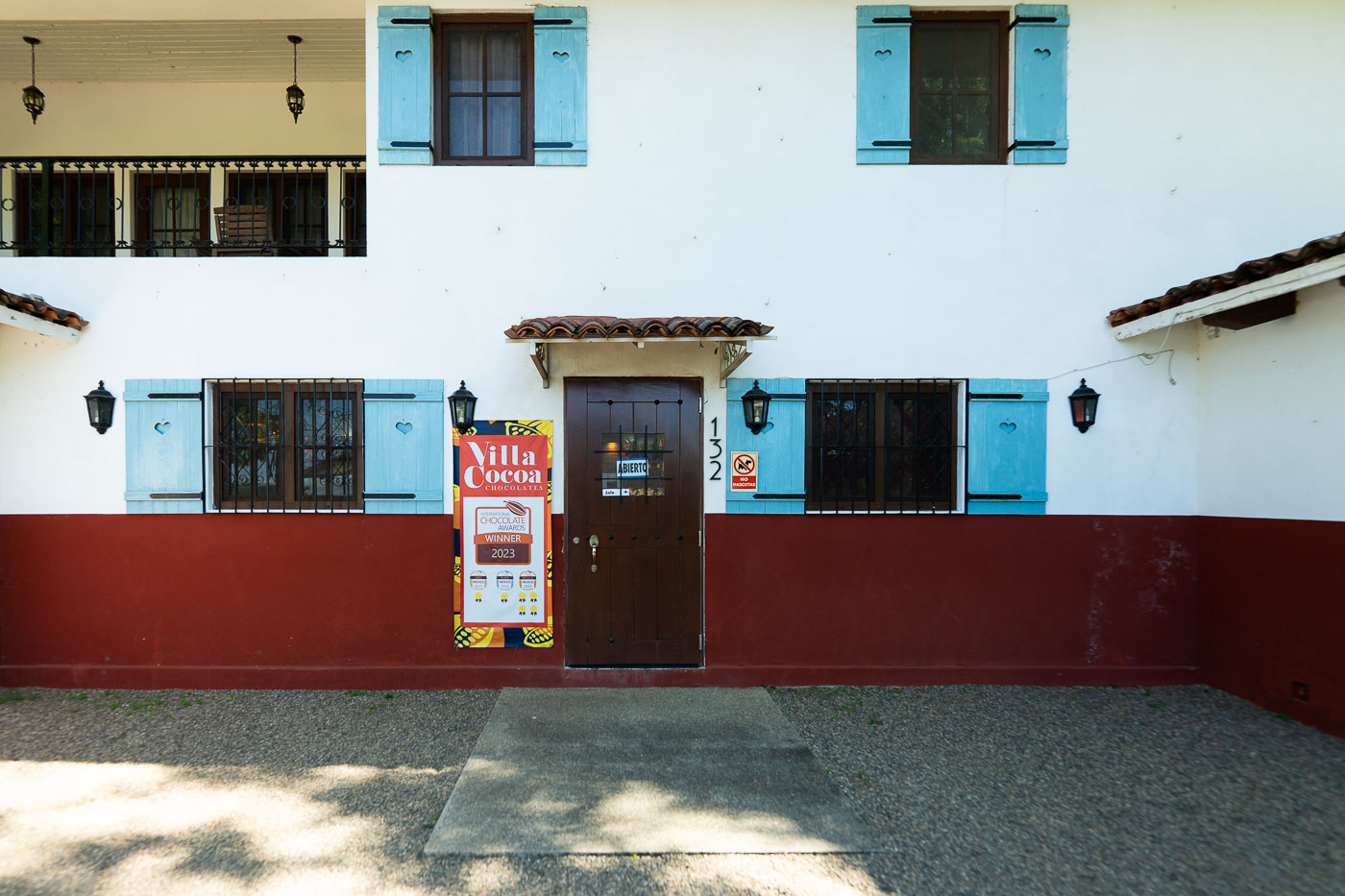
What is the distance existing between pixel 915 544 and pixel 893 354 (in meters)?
1.57

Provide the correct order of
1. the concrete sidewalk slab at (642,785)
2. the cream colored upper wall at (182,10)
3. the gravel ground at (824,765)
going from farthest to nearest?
the cream colored upper wall at (182,10)
the concrete sidewalk slab at (642,785)
the gravel ground at (824,765)

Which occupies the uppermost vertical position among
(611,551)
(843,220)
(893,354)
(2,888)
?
(843,220)

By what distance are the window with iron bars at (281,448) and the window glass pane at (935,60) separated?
5343 millimetres

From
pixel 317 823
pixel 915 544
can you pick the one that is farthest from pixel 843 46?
pixel 317 823

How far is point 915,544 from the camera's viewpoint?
552 cm

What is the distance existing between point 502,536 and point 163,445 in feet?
9.30

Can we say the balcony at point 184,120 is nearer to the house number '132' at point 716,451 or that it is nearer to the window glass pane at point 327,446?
the window glass pane at point 327,446

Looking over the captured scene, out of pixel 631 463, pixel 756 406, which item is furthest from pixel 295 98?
pixel 756 406

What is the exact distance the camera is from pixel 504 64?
5672mm

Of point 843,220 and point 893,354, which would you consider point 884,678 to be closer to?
point 893,354

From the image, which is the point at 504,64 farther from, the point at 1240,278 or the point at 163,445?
the point at 1240,278

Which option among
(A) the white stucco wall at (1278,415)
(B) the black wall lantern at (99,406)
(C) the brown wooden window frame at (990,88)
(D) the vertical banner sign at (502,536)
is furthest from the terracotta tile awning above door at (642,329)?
(A) the white stucco wall at (1278,415)

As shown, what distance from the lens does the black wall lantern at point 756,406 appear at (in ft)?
17.7

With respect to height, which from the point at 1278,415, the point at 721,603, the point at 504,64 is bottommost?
the point at 721,603
